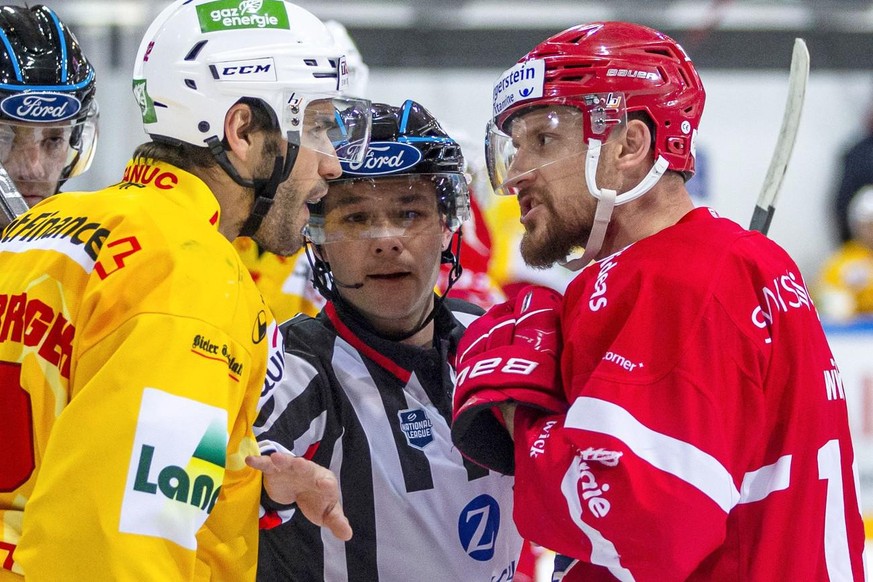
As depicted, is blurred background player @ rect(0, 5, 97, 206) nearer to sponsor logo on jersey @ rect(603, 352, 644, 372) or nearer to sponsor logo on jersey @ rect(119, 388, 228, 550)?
sponsor logo on jersey @ rect(119, 388, 228, 550)

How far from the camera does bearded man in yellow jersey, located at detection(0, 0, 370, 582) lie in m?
1.55

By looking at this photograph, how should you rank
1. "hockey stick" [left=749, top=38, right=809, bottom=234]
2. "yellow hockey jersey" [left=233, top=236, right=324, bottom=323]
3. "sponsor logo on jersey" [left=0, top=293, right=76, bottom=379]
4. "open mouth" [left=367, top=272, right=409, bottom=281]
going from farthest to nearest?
A: "yellow hockey jersey" [left=233, top=236, right=324, bottom=323]
"open mouth" [left=367, top=272, right=409, bottom=281]
"hockey stick" [left=749, top=38, right=809, bottom=234]
"sponsor logo on jersey" [left=0, top=293, right=76, bottom=379]

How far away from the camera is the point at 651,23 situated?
8891mm

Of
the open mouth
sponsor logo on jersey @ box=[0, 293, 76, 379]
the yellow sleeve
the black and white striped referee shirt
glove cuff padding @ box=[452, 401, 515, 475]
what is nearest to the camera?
the yellow sleeve

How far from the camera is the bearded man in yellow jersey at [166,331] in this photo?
1554 mm

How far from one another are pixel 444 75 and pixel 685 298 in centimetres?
740

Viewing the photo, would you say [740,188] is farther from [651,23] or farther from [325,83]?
[325,83]

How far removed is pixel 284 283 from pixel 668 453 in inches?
89.4

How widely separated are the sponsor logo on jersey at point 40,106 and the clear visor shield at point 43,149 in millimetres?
21

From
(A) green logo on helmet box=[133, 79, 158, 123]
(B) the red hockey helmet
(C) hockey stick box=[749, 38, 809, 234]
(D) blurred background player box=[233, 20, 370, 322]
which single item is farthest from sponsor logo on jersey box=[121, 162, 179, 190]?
(D) blurred background player box=[233, 20, 370, 322]

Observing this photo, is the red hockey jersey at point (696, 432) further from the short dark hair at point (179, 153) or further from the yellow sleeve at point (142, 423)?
the short dark hair at point (179, 153)

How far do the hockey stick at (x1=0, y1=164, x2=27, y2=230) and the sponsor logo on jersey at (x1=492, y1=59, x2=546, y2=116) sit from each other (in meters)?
1.18

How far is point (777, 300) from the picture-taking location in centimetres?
181

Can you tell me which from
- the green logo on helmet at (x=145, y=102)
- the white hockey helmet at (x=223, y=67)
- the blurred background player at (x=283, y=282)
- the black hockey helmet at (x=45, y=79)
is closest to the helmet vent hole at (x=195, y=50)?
the white hockey helmet at (x=223, y=67)
